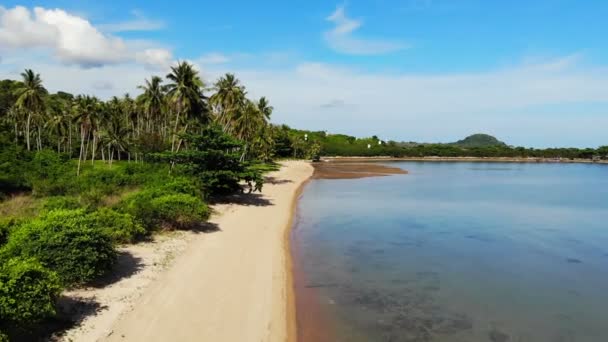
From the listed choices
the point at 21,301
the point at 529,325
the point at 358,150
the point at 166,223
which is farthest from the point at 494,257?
the point at 358,150

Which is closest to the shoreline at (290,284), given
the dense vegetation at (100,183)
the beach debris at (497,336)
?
the dense vegetation at (100,183)

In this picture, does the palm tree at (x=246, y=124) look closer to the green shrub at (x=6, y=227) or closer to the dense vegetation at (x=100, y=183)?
the dense vegetation at (x=100, y=183)

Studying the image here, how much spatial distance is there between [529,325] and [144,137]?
A: 58022mm

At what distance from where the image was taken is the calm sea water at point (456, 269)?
1490cm

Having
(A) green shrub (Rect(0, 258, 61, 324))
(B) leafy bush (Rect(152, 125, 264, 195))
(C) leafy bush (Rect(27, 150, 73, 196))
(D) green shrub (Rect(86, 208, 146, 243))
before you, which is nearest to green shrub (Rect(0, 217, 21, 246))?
(D) green shrub (Rect(86, 208, 146, 243))

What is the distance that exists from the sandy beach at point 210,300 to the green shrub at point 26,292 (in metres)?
1.18

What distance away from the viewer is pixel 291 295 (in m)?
16.7

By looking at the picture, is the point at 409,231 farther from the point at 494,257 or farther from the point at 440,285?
the point at 440,285

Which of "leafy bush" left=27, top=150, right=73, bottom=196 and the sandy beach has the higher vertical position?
"leafy bush" left=27, top=150, right=73, bottom=196

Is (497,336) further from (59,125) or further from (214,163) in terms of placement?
(59,125)

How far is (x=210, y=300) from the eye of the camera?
14586mm

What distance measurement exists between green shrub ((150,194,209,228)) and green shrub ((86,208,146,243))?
6.94 feet

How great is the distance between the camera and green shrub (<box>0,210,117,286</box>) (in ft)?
45.2

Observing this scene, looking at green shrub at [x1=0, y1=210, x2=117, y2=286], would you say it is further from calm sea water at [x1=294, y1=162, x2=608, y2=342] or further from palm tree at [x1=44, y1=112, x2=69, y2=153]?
palm tree at [x1=44, y1=112, x2=69, y2=153]
